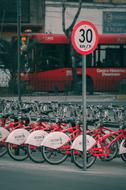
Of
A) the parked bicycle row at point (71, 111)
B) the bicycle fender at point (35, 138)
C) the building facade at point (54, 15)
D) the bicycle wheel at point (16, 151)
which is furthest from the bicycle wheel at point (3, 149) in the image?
the building facade at point (54, 15)

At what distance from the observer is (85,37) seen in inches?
478

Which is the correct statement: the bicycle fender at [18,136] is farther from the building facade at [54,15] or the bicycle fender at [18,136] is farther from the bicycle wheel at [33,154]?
the building facade at [54,15]

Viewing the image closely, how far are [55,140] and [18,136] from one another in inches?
35.9

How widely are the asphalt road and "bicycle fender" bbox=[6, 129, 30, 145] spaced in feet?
1.30

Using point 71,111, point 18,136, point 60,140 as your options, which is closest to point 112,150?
point 60,140

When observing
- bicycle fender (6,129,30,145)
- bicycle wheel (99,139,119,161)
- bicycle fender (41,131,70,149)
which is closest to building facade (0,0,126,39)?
bicycle fender (6,129,30,145)

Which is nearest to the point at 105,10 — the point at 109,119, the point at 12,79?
the point at 12,79

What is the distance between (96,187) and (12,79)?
15186mm

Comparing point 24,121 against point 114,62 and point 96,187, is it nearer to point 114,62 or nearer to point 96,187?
point 96,187

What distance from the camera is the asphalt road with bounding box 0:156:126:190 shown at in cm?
1041

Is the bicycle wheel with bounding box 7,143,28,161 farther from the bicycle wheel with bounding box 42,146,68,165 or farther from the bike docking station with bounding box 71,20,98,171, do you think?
the bike docking station with bounding box 71,20,98,171

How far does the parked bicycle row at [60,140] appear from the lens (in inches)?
483

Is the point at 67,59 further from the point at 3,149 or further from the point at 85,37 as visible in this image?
the point at 85,37

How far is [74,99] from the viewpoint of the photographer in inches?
868
